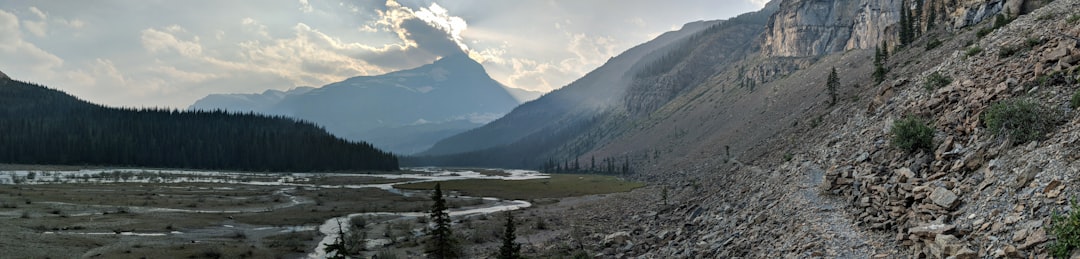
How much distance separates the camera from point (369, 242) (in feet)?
120

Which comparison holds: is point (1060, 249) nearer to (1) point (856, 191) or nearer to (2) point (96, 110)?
(1) point (856, 191)

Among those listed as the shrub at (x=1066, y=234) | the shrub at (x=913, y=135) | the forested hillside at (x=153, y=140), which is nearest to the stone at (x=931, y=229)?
the shrub at (x=1066, y=234)

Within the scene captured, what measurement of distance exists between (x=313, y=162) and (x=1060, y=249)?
176430 mm

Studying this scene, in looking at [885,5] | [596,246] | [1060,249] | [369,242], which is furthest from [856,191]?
[885,5]

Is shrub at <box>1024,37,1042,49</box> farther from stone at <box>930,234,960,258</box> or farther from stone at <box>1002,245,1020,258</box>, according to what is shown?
stone at <box>1002,245,1020,258</box>

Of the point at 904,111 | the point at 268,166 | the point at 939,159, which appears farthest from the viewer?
the point at 268,166

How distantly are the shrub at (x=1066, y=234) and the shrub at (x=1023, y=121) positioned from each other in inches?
269

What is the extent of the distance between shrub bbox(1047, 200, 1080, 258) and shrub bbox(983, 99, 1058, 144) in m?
6.84

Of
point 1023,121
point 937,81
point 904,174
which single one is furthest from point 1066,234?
point 937,81

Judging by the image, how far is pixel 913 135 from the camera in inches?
811

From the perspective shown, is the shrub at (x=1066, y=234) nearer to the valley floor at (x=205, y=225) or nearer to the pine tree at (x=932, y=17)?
the valley floor at (x=205, y=225)

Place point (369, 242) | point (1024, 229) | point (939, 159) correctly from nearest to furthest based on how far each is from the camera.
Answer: point (1024, 229) < point (939, 159) < point (369, 242)

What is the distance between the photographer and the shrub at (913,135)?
20094 mm

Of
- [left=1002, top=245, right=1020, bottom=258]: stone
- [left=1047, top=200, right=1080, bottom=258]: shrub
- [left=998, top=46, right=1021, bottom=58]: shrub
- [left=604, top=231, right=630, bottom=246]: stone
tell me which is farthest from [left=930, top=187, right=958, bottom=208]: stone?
[left=604, top=231, right=630, bottom=246]: stone
